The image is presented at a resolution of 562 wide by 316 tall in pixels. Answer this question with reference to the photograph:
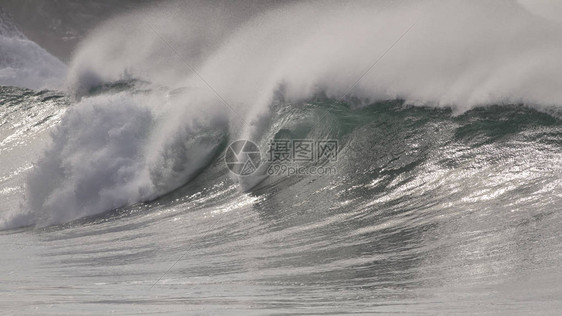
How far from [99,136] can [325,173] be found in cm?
468

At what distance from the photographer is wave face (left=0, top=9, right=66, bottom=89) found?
19.5 meters

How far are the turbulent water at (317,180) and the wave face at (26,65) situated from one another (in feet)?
11.1

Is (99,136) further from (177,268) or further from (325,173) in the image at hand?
(177,268)

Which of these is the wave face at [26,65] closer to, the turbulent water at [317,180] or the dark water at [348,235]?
the turbulent water at [317,180]

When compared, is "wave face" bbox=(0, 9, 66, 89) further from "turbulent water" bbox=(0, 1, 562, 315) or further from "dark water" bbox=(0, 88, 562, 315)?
"dark water" bbox=(0, 88, 562, 315)

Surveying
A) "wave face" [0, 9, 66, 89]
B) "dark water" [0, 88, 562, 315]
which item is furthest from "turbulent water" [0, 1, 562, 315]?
"wave face" [0, 9, 66, 89]

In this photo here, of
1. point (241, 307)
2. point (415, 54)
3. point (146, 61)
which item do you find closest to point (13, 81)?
point (146, 61)

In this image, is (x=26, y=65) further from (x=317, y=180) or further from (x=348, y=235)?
(x=348, y=235)

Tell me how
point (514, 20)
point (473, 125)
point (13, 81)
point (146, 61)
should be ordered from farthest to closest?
point (13, 81), point (146, 61), point (514, 20), point (473, 125)

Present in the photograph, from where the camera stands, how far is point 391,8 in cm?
1273

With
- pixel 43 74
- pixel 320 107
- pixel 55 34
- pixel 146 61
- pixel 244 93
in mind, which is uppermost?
pixel 55 34

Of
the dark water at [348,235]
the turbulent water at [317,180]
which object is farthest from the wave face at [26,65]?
the dark water at [348,235]

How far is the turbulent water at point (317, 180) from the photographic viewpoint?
530 cm

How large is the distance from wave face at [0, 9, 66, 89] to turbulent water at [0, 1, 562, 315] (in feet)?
11.1
